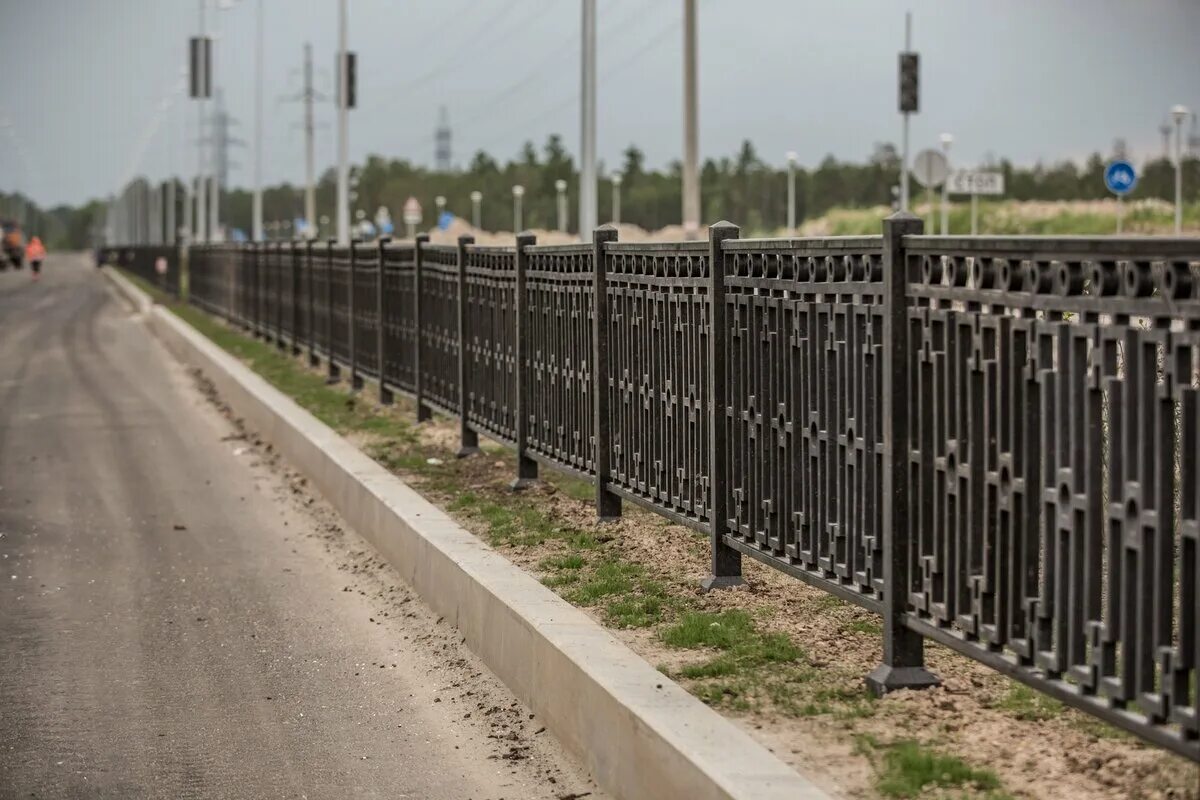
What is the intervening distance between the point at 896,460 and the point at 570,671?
1340 mm

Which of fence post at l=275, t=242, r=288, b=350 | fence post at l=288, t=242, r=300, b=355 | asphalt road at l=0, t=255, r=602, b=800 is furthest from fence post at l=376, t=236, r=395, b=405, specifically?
fence post at l=275, t=242, r=288, b=350

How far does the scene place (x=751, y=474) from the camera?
7.60 meters

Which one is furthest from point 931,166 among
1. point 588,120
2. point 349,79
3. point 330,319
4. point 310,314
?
point 330,319

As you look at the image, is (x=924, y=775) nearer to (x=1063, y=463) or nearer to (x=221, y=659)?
(x=1063, y=463)

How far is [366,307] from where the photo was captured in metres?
18.6

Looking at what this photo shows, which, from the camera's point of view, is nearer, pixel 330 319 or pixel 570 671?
pixel 570 671

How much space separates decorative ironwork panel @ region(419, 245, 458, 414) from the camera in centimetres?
1384

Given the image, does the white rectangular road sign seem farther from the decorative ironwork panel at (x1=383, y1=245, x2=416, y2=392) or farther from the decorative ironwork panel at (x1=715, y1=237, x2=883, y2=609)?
the decorative ironwork panel at (x1=715, y1=237, x2=883, y2=609)

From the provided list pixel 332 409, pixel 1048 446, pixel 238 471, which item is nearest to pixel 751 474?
pixel 1048 446

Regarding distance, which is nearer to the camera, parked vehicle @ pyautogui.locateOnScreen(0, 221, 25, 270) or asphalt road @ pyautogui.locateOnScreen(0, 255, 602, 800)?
asphalt road @ pyautogui.locateOnScreen(0, 255, 602, 800)

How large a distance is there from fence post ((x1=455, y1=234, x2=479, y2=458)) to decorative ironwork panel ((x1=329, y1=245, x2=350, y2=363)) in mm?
6276

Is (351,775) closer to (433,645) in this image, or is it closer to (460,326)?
(433,645)

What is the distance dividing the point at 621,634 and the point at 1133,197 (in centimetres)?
6998

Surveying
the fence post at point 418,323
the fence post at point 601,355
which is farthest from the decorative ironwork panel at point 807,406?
the fence post at point 418,323
